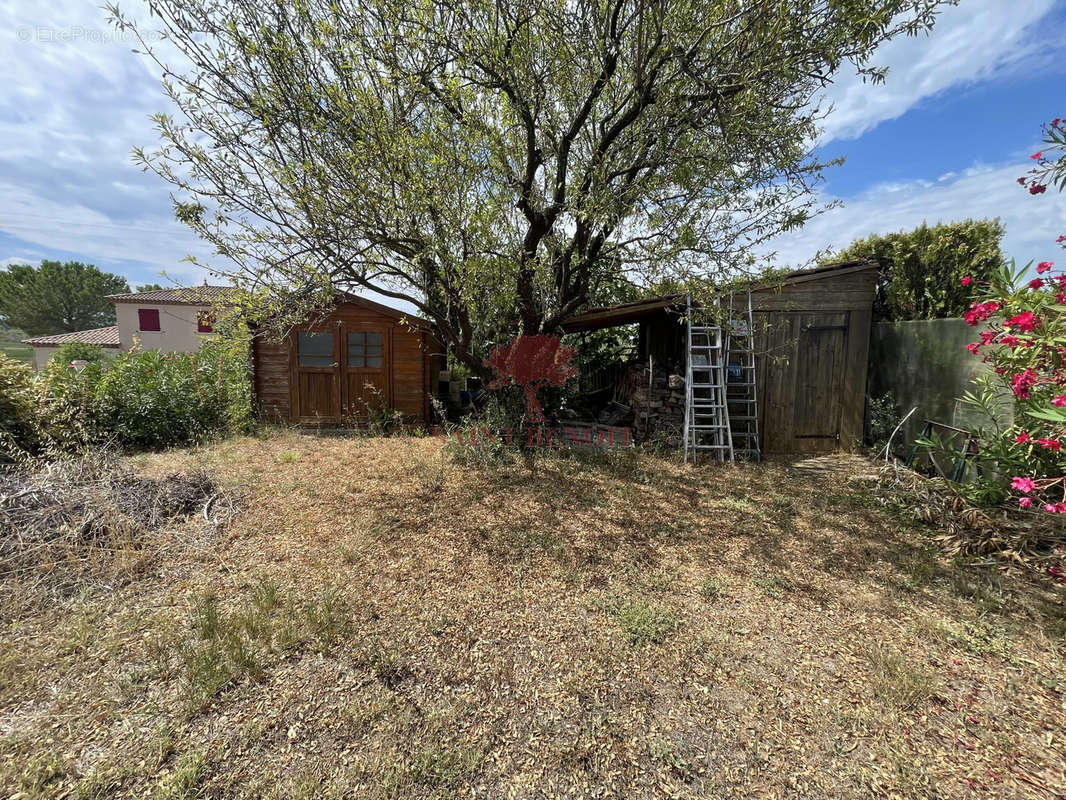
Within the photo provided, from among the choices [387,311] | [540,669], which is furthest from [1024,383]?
[387,311]

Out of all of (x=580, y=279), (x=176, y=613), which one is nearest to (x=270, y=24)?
(x=580, y=279)

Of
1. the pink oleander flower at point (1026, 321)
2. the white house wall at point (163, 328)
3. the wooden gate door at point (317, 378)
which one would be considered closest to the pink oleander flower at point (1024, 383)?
the pink oleander flower at point (1026, 321)

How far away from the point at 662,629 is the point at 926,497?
134 inches

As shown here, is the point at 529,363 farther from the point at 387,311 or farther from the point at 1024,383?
the point at 1024,383

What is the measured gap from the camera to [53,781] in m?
1.53

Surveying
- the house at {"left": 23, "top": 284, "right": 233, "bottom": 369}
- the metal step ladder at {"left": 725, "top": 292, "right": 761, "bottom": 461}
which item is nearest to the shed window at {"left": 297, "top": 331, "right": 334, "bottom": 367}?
the metal step ladder at {"left": 725, "top": 292, "right": 761, "bottom": 461}

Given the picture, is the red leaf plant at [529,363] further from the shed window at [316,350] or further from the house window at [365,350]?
the shed window at [316,350]

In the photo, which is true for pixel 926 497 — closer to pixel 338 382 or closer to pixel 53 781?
pixel 53 781

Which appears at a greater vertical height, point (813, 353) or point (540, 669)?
point (813, 353)

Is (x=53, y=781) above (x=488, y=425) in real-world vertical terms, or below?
below

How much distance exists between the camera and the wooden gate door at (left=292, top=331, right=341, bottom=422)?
7383 mm

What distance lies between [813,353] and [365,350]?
7.52 metres

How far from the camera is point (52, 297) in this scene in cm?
3312

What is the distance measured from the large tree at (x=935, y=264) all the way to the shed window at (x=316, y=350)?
30.2 feet
